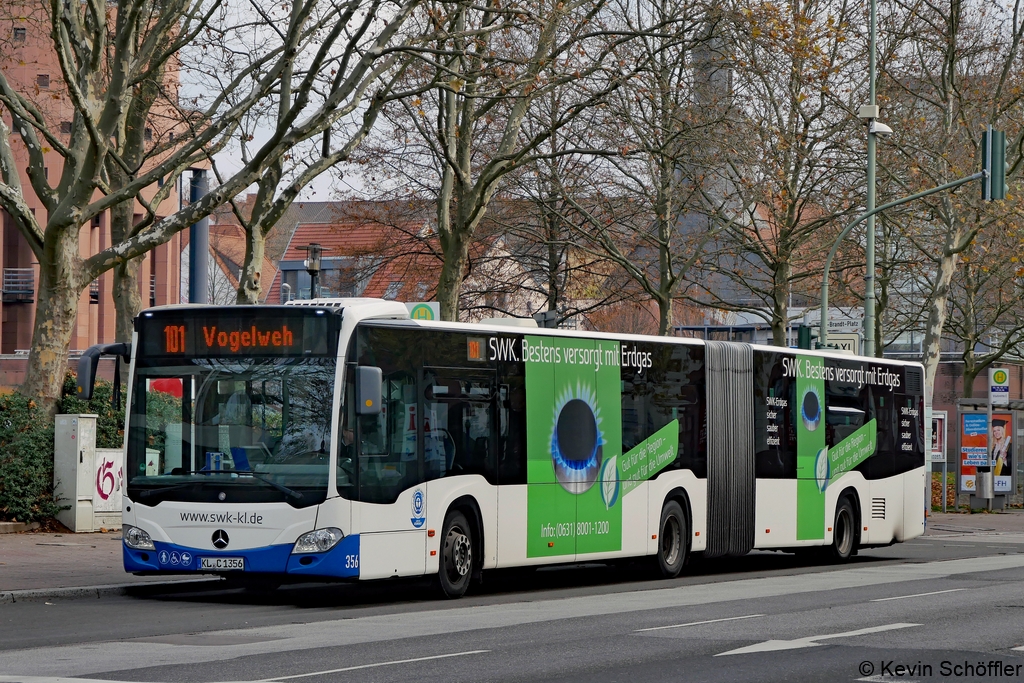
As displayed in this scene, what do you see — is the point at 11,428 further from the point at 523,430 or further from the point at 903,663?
the point at 903,663

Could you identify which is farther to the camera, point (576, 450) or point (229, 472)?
point (576, 450)

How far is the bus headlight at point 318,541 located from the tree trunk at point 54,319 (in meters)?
8.74

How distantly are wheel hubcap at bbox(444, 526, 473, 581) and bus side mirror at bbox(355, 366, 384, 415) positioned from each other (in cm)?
194

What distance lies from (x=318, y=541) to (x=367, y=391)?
57.8 inches

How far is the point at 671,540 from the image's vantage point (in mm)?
18594

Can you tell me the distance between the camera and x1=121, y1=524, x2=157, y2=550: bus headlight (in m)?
14.1

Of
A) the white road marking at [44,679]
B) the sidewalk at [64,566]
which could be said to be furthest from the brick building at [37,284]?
the white road marking at [44,679]

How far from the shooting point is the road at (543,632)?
9.28 meters

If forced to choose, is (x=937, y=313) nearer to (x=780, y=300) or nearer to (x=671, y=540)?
(x=780, y=300)

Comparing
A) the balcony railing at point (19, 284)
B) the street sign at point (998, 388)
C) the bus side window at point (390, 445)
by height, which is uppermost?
the balcony railing at point (19, 284)

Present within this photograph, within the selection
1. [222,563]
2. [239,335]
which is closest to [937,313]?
[239,335]

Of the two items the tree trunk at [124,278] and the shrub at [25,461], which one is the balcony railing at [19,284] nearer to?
the tree trunk at [124,278]

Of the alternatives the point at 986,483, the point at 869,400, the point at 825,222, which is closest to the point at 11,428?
the point at 869,400

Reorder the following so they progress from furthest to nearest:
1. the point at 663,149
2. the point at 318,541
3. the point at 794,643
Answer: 1. the point at 663,149
2. the point at 318,541
3. the point at 794,643
